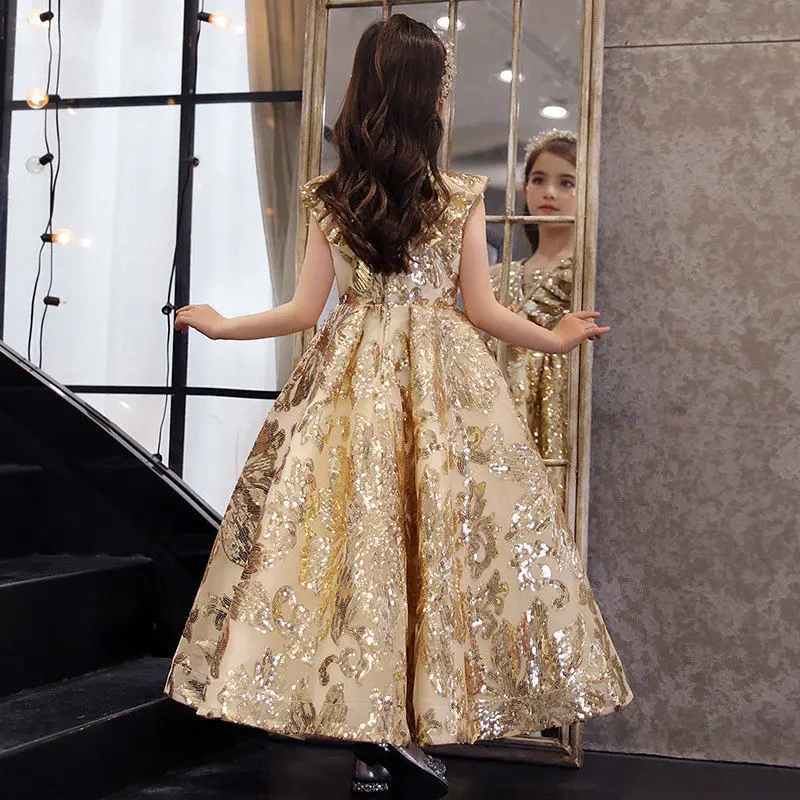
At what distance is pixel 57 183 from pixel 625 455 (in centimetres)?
229

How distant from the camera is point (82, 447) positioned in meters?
2.66

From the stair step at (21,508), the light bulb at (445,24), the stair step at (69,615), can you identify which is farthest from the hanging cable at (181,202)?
the light bulb at (445,24)

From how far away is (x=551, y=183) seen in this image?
2473 mm

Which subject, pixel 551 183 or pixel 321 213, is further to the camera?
pixel 551 183

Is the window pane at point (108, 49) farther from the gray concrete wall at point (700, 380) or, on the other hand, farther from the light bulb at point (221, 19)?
the gray concrete wall at point (700, 380)

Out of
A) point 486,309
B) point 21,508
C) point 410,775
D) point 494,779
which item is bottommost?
point 494,779

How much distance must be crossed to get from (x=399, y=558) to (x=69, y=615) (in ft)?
2.91

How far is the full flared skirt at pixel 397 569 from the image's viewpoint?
1.67 metres

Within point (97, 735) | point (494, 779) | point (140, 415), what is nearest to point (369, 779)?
point (494, 779)

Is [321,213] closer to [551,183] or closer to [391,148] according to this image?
[391,148]

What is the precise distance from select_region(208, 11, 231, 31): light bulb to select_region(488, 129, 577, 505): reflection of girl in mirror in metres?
1.39

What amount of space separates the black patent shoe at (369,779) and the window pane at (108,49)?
2.36m

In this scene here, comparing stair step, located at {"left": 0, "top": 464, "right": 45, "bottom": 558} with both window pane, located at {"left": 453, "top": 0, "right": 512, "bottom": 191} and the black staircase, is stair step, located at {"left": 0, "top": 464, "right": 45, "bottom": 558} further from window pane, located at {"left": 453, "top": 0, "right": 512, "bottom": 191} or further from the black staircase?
window pane, located at {"left": 453, "top": 0, "right": 512, "bottom": 191}

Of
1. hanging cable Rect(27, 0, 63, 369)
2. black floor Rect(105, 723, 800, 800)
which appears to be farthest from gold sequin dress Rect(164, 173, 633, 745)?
hanging cable Rect(27, 0, 63, 369)
